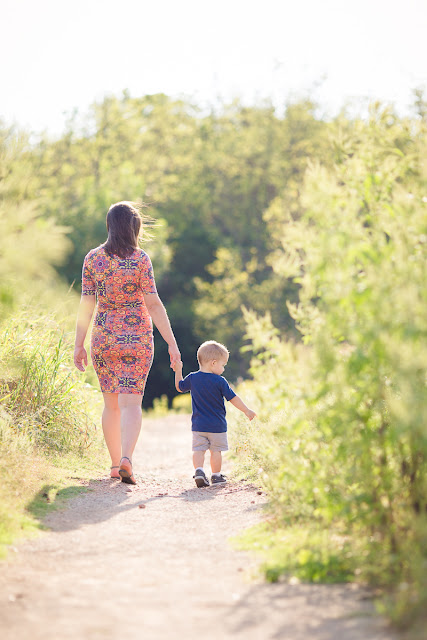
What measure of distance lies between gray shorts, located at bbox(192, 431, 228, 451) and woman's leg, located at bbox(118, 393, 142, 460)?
75cm

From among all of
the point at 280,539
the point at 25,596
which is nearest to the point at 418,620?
the point at 280,539

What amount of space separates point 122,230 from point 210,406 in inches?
69.3

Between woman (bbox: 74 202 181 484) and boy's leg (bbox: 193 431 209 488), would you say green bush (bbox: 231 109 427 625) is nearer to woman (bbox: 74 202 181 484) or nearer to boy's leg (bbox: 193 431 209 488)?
woman (bbox: 74 202 181 484)

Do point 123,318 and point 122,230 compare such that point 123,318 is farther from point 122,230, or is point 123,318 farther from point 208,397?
point 208,397

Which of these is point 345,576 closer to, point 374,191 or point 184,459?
point 374,191

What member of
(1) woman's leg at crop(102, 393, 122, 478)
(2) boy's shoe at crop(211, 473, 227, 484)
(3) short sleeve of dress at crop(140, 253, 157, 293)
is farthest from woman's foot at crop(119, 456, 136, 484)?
(3) short sleeve of dress at crop(140, 253, 157, 293)

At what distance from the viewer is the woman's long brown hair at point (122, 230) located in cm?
595

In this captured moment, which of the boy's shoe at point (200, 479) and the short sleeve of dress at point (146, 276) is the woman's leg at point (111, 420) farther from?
the short sleeve of dress at point (146, 276)

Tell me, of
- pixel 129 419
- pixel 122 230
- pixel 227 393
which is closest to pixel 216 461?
pixel 227 393

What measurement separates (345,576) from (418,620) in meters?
0.68

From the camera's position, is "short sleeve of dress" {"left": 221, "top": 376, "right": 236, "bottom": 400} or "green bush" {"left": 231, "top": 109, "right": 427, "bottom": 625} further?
"short sleeve of dress" {"left": 221, "top": 376, "right": 236, "bottom": 400}

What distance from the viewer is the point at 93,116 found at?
33406 mm

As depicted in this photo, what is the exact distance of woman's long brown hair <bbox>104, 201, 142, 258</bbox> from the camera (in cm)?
595

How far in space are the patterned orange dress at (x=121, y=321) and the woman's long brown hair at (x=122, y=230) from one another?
55 mm
